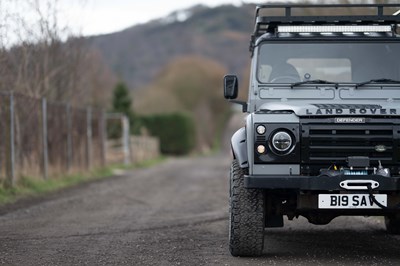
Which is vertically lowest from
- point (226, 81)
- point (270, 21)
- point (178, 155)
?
point (178, 155)

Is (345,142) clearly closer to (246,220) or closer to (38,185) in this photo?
(246,220)

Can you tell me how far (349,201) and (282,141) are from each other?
872 millimetres

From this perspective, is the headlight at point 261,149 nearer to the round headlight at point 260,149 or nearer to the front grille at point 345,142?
the round headlight at point 260,149

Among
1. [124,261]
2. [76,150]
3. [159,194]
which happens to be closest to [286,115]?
[124,261]

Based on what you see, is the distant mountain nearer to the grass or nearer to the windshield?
the grass

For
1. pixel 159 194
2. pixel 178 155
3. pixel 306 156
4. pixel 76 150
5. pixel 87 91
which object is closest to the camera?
pixel 306 156

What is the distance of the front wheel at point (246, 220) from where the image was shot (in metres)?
7.47

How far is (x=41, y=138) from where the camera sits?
19219 mm

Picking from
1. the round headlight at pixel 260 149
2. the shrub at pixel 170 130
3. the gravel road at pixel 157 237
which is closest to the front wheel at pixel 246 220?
the gravel road at pixel 157 237

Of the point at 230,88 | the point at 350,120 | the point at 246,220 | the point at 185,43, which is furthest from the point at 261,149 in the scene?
the point at 185,43

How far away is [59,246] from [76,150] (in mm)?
14766

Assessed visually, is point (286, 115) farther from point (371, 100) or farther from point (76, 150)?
point (76, 150)

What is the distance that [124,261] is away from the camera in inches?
292

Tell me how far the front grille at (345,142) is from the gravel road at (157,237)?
1042 mm
